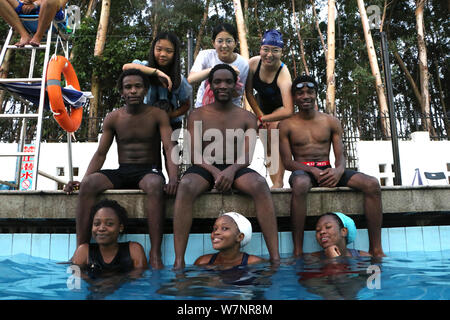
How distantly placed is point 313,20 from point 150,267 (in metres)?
20.6

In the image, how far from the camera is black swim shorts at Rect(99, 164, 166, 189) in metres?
3.36

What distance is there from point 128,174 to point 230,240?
1.21 meters

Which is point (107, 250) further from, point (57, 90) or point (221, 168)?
point (57, 90)

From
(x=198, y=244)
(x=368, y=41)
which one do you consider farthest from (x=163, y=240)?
(x=368, y=41)

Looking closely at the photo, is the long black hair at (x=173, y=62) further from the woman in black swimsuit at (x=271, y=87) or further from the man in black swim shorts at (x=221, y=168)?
the woman in black swimsuit at (x=271, y=87)

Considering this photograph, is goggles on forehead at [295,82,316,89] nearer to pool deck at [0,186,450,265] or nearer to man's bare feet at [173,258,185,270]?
pool deck at [0,186,450,265]

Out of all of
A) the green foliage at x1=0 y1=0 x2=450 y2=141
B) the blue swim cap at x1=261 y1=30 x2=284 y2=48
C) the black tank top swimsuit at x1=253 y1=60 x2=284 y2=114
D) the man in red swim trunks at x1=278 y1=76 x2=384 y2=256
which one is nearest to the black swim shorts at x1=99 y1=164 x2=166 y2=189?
the man in red swim trunks at x1=278 y1=76 x2=384 y2=256

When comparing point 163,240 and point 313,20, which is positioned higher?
point 313,20

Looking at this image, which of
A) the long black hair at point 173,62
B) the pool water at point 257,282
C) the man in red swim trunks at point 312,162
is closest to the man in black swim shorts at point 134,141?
the long black hair at point 173,62

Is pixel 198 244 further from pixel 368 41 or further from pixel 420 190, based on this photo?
pixel 368 41

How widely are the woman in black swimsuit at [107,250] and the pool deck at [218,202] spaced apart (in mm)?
275

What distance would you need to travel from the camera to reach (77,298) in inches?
83.9

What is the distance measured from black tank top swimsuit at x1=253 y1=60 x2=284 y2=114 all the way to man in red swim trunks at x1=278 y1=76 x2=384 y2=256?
27 centimetres
